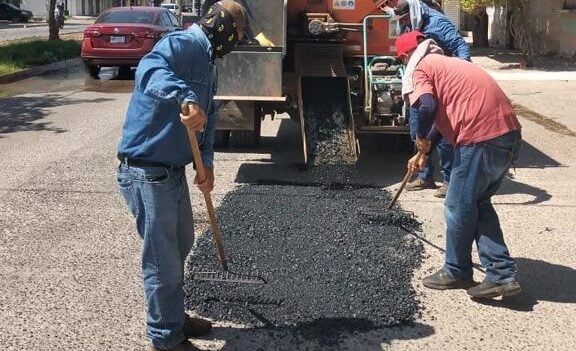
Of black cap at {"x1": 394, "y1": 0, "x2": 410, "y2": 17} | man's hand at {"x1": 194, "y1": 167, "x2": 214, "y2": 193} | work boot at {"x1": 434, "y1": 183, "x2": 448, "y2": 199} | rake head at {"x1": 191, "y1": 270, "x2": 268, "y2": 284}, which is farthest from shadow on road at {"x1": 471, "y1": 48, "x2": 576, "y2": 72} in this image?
man's hand at {"x1": 194, "y1": 167, "x2": 214, "y2": 193}

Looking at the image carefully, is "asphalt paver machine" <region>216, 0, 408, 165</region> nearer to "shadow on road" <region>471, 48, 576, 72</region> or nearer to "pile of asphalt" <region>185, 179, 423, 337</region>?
"pile of asphalt" <region>185, 179, 423, 337</region>

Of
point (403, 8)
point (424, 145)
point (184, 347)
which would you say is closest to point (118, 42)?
point (403, 8)

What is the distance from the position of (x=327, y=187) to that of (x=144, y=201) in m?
3.82

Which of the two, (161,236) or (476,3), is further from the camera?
(476,3)

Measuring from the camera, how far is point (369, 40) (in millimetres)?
8633

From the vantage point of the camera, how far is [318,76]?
807 centimetres

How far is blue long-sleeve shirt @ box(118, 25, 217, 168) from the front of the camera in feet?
11.1

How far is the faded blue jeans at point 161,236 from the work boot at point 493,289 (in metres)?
1.93

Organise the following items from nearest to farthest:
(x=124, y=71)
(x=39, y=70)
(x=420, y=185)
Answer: (x=420, y=185), (x=124, y=71), (x=39, y=70)

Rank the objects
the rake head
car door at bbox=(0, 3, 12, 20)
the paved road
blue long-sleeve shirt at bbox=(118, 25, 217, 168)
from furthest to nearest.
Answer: car door at bbox=(0, 3, 12, 20), the paved road, the rake head, blue long-sleeve shirt at bbox=(118, 25, 217, 168)

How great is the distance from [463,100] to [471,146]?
302 mm

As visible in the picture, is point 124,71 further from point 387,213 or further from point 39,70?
point 387,213

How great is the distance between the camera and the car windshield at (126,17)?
17.0 m

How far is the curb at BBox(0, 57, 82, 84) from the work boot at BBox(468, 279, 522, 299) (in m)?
13.6
